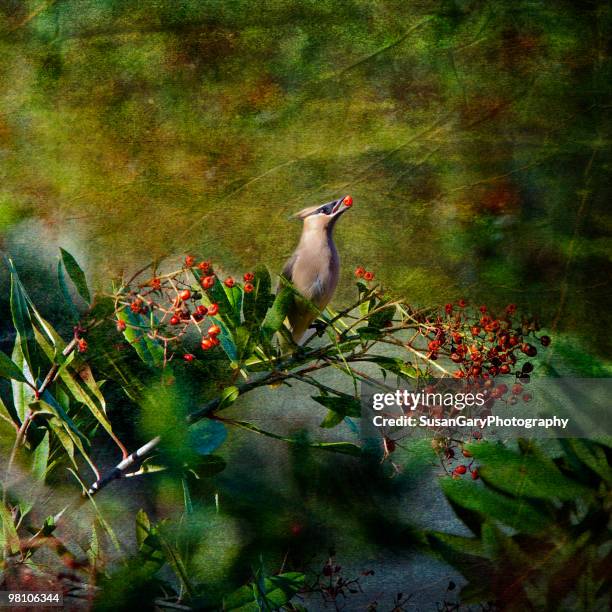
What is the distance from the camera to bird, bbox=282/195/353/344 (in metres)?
2.18

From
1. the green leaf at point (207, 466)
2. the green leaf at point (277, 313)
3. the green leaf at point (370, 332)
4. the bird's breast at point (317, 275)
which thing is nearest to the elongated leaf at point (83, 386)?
the green leaf at point (207, 466)

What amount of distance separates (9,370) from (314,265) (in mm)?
813

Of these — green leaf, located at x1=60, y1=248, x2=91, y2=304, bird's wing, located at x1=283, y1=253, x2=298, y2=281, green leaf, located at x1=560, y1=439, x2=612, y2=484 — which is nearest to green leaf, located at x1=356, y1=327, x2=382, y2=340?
bird's wing, located at x1=283, y1=253, x2=298, y2=281

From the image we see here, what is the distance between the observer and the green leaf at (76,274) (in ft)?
7.20

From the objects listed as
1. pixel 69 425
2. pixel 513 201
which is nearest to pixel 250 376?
pixel 69 425

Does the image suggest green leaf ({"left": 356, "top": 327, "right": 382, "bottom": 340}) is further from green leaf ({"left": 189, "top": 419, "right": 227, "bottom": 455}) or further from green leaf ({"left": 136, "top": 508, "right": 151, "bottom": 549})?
green leaf ({"left": 136, "top": 508, "right": 151, "bottom": 549})

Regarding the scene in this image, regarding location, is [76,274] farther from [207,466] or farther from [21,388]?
[207,466]

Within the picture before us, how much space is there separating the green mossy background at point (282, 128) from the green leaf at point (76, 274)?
3cm

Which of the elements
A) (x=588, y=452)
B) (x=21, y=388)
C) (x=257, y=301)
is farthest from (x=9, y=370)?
(x=588, y=452)

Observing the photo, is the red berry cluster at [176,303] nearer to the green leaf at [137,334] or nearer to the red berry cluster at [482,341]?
the green leaf at [137,334]

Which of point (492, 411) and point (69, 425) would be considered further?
point (492, 411)

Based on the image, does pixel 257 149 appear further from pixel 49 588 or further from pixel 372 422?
pixel 49 588

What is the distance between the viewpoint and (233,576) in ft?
7.45

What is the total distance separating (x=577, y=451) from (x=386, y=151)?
949 mm
